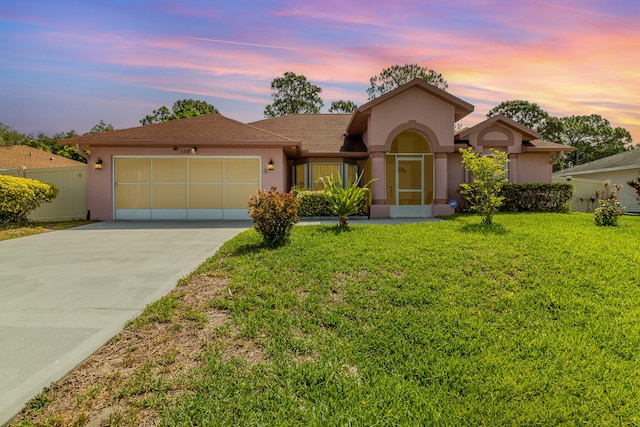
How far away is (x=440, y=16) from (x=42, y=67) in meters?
14.5

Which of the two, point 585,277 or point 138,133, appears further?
point 138,133

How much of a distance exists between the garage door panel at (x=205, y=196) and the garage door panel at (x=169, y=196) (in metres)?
0.32

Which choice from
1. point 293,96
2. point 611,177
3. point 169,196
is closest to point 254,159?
point 169,196

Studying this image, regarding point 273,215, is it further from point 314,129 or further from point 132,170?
point 314,129

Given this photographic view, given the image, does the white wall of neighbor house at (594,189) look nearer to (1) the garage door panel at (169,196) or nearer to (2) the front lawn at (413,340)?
(2) the front lawn at (413,340)

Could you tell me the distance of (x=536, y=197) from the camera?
489 inches

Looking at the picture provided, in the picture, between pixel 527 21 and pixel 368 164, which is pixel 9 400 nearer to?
pixel 527 21

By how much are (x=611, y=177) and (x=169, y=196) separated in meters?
26.9

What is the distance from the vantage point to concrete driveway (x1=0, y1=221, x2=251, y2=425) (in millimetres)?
2865

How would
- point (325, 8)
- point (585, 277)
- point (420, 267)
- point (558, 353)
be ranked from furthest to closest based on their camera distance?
1. point (325, 8)
2. point (420, 267)
3. point (585, 277)
4. point (558, 353)

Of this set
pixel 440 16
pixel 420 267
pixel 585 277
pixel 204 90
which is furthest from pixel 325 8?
pixel 204 90

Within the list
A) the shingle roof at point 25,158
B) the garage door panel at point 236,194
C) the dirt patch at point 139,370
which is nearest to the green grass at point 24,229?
the garage door panel at point 236,194

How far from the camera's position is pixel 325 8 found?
7.30 meters

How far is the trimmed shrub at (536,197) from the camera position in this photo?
488 inches
